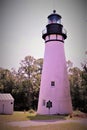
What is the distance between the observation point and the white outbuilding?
4207 mm

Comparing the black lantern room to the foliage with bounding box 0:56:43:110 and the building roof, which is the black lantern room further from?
the building roof

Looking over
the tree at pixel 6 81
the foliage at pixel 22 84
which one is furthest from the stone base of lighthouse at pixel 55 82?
the tree at pixel 6 81

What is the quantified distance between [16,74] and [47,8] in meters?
1.28

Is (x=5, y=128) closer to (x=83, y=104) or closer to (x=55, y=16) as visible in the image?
(x=83, y=104)

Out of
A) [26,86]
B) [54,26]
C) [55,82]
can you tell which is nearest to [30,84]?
[26,86]

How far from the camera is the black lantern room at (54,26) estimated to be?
4.66 metres

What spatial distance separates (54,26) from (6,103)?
1750mm

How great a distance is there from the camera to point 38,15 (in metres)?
4.57

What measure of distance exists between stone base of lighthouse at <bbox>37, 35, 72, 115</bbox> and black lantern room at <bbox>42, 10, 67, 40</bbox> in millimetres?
114

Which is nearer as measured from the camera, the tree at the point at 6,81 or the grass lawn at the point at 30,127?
the grass lawn at the point at 30,127

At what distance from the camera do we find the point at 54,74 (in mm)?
4902

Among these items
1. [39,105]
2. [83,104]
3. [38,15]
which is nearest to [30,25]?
[38,15]

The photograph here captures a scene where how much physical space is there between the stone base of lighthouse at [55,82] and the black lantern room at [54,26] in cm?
11

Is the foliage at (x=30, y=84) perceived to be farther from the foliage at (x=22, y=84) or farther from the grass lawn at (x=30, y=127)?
the grass lawn at (x=30, y=127)
